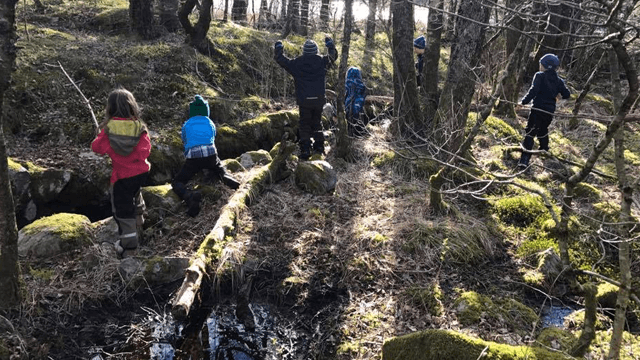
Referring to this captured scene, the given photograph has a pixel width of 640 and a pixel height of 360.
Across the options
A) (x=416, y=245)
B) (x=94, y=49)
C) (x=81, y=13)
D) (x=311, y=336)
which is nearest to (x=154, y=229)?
(x=311, y=336)

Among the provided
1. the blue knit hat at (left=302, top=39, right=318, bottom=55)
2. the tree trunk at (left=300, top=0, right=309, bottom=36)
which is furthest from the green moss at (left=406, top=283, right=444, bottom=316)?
the tree trunk at (left=300, top=0, right=309, bottom=36)

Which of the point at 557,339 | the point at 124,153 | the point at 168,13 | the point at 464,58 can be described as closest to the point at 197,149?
the point at 124,153

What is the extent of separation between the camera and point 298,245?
5.91 m

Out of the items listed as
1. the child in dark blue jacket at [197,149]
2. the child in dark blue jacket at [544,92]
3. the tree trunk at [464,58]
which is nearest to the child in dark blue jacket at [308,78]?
the child in dark blue jacket at [197,149]

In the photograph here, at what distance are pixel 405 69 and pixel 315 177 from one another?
3.17 metres

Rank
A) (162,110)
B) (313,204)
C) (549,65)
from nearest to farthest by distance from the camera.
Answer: (313,204), (549,65), (162,110)

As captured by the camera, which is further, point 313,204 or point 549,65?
point 549,65

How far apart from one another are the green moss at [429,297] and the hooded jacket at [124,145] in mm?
3780

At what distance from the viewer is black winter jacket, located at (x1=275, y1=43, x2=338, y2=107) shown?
7.96 metres

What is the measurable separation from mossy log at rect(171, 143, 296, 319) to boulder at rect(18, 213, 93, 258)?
153 cm

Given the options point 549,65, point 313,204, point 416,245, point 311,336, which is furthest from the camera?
point 549,65

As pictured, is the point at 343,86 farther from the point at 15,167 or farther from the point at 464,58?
the point at 15,167

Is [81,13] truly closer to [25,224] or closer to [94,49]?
[94,49]

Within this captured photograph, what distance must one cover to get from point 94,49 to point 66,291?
6.14 meters
